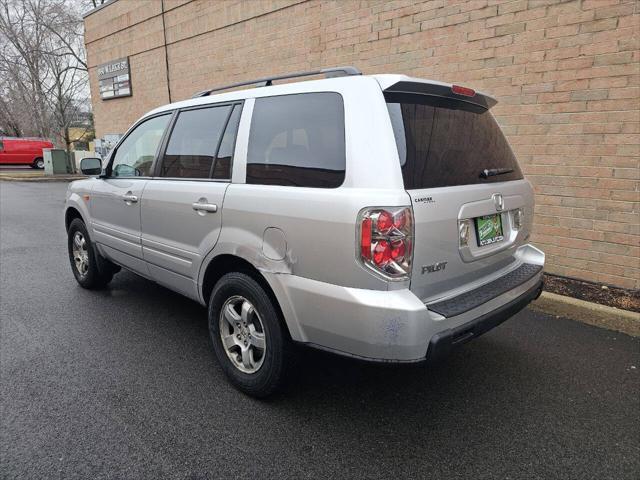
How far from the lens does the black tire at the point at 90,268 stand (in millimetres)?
4441

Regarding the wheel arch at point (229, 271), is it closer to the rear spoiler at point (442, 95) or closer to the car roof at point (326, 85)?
the car roof at point (326, 85)

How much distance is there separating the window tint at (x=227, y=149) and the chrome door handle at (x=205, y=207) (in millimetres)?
195

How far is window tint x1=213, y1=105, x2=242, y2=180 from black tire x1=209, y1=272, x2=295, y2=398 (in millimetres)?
665

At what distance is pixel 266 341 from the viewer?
2492 mm

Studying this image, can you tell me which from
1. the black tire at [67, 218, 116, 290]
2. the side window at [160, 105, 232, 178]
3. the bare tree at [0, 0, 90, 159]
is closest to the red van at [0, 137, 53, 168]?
the bare tree at [0, 0, 90, 159]

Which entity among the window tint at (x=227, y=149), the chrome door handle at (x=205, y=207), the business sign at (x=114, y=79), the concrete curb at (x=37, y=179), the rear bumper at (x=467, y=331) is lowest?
the concrete curb at (x=37, y=179)

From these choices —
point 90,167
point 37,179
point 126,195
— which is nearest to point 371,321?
point 126,195

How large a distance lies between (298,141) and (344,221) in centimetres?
65

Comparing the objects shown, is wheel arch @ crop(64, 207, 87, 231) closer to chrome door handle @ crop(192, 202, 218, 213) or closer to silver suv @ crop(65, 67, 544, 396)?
silver suv @ crop(65, 67, 544, 396)

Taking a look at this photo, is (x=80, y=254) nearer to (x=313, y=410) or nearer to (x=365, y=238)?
(x=313, y=410)

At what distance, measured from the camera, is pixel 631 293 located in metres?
4.34

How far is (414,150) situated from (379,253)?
0.59 m

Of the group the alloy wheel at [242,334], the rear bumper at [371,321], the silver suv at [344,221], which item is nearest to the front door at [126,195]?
the silver suv at [344,221]

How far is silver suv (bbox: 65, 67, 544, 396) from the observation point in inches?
80.6
